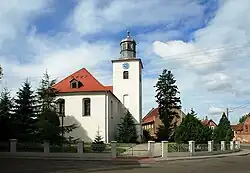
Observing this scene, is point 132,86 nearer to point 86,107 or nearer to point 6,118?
point 86,107

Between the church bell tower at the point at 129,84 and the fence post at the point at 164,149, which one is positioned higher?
the church bell tower at the point at 129,84

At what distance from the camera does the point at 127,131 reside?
1823 inches

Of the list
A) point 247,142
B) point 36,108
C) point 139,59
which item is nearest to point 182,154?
point 36,108

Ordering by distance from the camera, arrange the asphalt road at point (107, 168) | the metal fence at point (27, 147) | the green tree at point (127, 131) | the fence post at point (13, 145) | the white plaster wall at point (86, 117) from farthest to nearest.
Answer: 1. the green tree at point (127, 131)
2. the white plaster wall at point (86, 117)
3. the metal fence at point (27, 147)
4. the fence post at point (13, 145)
5. the asphalt road at point (107, 168)

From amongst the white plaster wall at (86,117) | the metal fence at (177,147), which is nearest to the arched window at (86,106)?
the white plaster wall at (86,117)

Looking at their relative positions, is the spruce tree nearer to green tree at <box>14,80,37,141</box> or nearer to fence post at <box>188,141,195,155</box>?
green tree at <box>14,80,37,141</box>

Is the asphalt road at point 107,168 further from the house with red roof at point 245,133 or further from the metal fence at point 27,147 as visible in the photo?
the house with red roof at point 245,133

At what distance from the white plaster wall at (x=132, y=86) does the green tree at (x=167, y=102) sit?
6.67 metres

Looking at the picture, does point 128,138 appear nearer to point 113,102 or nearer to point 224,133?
point 113,102

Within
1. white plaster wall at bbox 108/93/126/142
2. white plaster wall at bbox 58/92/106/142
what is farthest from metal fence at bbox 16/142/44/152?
white plaster wall at bbox 108/93/126/142

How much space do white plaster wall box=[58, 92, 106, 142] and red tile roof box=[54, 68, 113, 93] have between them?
2.15ft

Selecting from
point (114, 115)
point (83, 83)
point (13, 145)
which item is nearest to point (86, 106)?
point (83, 83)

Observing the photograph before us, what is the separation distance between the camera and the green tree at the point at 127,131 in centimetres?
4601

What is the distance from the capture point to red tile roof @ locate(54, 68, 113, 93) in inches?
1711
